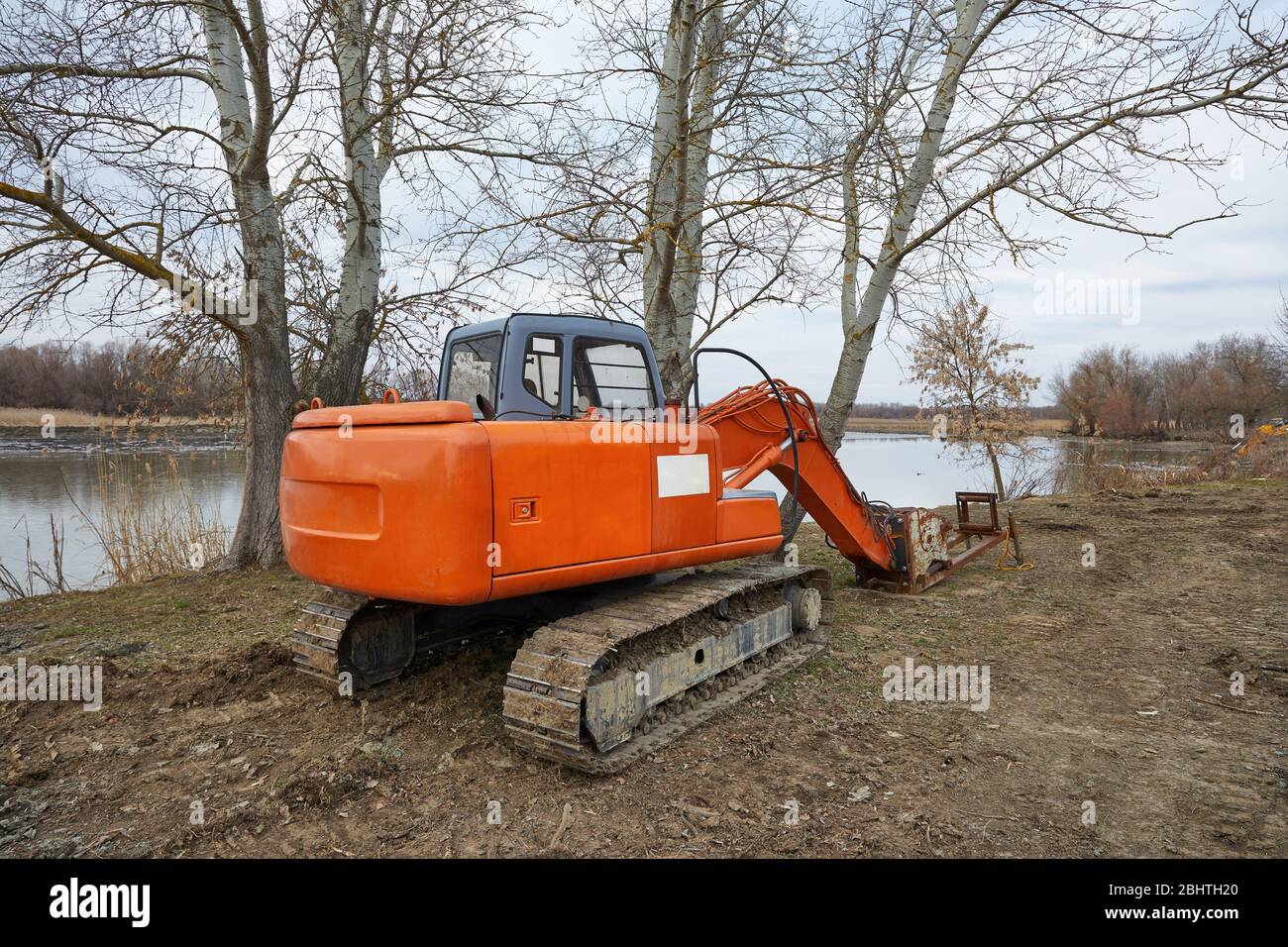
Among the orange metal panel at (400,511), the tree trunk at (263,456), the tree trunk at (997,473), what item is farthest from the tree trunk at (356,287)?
the tree trunk at (997,473)

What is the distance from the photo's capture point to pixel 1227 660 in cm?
527

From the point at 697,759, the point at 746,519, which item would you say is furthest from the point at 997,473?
the point at 697,759

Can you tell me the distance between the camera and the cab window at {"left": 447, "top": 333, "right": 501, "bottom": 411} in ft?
13.6

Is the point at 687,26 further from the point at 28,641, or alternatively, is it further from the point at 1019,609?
the point at 28,641

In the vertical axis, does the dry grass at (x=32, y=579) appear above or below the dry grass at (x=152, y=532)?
below

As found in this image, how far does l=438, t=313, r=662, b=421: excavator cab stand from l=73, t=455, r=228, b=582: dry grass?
5.68 m

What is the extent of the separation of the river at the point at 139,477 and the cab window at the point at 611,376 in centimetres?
616

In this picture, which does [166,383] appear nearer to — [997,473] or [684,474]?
[684,474]

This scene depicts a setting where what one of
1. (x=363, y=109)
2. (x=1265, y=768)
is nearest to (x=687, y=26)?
(x=363, y=109)

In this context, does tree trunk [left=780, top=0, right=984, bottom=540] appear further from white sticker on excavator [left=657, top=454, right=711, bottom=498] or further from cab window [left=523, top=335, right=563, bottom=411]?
cab window [left=523, top=335, right=563, bottom=411]

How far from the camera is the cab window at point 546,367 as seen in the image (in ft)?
13.2

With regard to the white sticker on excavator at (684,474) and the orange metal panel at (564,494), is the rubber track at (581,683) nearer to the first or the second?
the orange metal panel at (564,494)

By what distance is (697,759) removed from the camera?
3688 mm

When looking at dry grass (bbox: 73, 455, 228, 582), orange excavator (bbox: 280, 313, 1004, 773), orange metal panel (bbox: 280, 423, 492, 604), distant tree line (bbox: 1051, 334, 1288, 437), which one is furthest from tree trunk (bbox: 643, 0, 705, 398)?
distant tree line (bbox: 1051, 334, 1288, 437)
